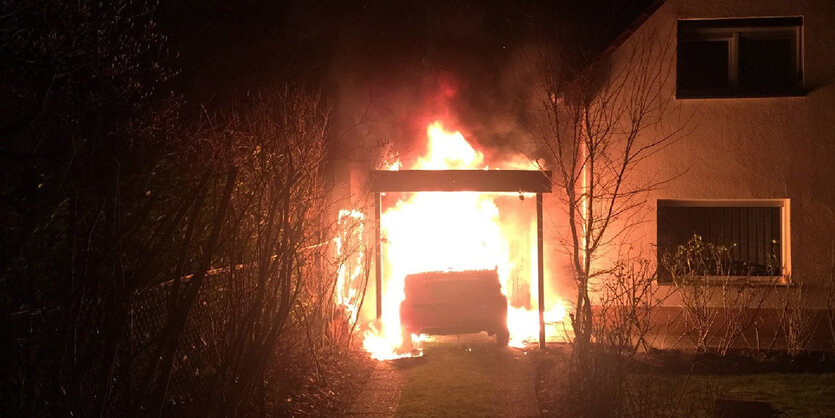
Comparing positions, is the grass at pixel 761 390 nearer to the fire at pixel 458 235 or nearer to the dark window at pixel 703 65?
the fire at pixel 458 235

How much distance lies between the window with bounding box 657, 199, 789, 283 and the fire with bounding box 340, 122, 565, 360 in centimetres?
270

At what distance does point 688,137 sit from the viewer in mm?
11633

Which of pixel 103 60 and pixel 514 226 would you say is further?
pixel 514 226

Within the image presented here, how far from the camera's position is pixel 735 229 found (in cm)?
1180

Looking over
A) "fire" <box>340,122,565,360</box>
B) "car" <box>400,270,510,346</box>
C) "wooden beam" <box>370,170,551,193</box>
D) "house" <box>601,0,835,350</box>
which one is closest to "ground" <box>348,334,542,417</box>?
"car" <box>400,270,510,346</box>

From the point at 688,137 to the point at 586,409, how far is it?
6396 mm

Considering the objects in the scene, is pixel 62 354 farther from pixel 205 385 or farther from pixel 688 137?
pixel 688 137

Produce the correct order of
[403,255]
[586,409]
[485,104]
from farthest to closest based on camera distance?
[485,104] < [403,255] < [586,409]

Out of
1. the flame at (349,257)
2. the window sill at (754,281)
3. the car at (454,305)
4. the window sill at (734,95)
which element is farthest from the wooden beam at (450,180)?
the window sill at (754,281)

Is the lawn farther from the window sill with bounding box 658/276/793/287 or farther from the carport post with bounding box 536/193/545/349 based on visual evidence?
the window sill with bounding box 658/276/793/287

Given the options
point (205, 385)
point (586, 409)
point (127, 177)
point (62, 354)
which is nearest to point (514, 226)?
point (586, 409)

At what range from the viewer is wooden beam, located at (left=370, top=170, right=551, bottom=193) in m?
11.0

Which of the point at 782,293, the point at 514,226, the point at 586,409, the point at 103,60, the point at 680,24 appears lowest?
the point at 586,409

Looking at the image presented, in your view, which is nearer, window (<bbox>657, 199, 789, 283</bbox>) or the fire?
window (<bbox>657, 199, 789, 283</bbox>)
